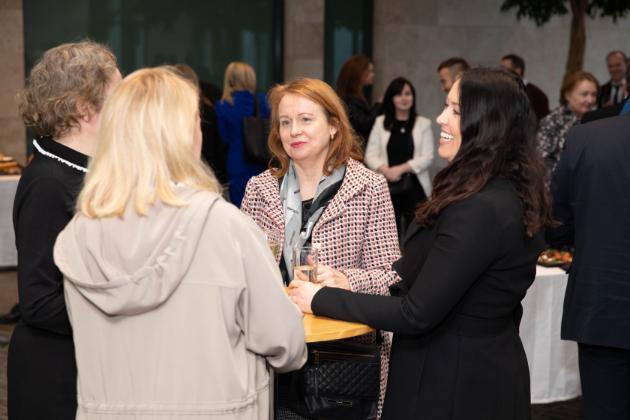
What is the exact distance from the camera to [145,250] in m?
1.94

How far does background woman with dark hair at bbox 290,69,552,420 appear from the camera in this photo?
2.28 metres

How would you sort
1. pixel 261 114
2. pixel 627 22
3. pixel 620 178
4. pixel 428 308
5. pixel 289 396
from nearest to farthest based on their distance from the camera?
pixel 428 308 → pixel 289 396 → pixel 620 178 → pixel 261 114 → pixel 627 22

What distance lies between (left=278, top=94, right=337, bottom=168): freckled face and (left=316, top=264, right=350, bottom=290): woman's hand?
60 centimetres

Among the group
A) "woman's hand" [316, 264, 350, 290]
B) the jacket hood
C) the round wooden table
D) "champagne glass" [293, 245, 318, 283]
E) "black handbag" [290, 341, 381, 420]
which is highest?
the jacket hood

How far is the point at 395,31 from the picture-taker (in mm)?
10578

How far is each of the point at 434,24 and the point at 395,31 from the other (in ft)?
1.62

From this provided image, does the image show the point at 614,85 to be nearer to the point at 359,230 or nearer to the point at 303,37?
the point at 303,37

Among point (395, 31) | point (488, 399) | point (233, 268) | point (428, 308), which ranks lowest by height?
point (488, 399)

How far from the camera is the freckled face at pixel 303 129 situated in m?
3.30

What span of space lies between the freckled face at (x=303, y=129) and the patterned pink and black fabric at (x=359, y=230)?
0.54 ft

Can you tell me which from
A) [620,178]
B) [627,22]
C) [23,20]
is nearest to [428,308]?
[620,178]

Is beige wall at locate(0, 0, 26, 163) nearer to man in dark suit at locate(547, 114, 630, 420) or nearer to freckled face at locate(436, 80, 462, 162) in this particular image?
man in dark suit at locate(547, 114, 630, 420)

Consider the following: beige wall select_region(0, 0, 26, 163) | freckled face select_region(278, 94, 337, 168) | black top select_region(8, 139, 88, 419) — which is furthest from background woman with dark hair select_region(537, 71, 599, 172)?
beige wall select_region(0, 0, 26, 163)

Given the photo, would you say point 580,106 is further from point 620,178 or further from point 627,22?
point 627,22
